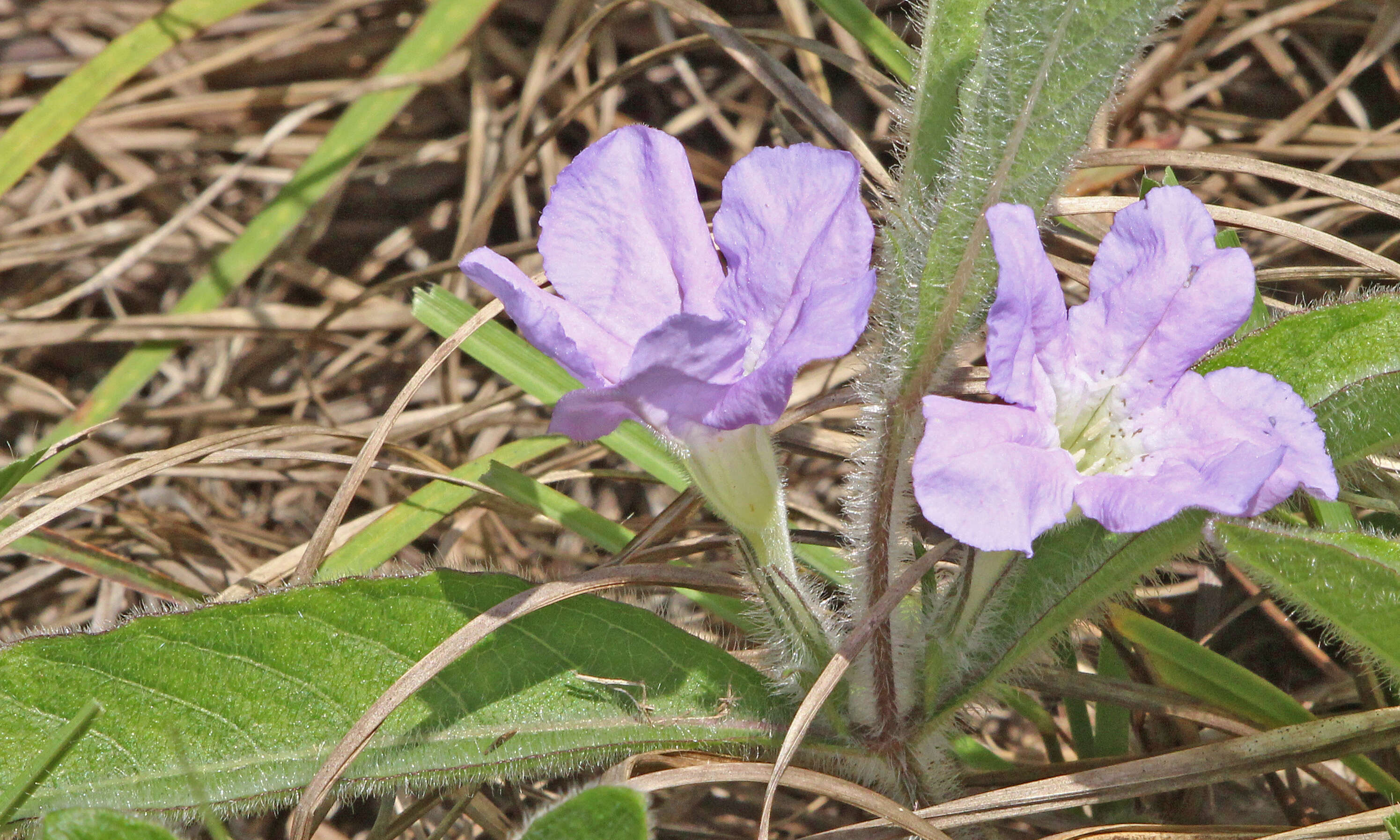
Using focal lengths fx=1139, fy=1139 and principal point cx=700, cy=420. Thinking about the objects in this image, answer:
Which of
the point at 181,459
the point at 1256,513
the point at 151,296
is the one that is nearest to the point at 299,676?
the point at 181,459

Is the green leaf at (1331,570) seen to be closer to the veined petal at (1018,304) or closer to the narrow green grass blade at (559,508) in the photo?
the veined petal at (1018,304)

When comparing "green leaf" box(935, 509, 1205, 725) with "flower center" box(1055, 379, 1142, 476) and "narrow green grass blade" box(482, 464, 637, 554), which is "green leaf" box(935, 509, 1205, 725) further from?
"narrow green grass blade" box(482, 464, 637, 554)

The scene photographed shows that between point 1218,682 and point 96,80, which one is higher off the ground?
point 96,80

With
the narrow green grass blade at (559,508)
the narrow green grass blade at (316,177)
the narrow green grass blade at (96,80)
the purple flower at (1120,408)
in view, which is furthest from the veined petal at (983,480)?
the narrow green grass blade at (96,80)

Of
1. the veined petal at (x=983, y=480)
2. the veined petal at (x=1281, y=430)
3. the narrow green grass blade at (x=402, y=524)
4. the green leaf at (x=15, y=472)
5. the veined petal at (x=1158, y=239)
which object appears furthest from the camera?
the narrow green grass blade at (x=402, y=524)

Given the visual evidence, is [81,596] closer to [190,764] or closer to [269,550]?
[269,550]

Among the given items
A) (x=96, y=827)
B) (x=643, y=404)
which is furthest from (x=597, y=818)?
(x=96, y=827)

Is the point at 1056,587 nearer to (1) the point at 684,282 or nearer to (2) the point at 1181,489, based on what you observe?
(2) the point at 1181,489

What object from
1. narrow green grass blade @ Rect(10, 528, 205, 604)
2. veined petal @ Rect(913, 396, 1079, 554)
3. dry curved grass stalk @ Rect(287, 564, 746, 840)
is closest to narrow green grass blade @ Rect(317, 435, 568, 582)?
narrow green grass blade @ Rect(10, 528, 205, 604)

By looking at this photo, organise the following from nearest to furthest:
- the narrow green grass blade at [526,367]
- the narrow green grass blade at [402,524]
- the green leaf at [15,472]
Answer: the green leaf at [15,472] → the narrow green grass blade at [526,367] → the narrow green grass blade at [402,524]
